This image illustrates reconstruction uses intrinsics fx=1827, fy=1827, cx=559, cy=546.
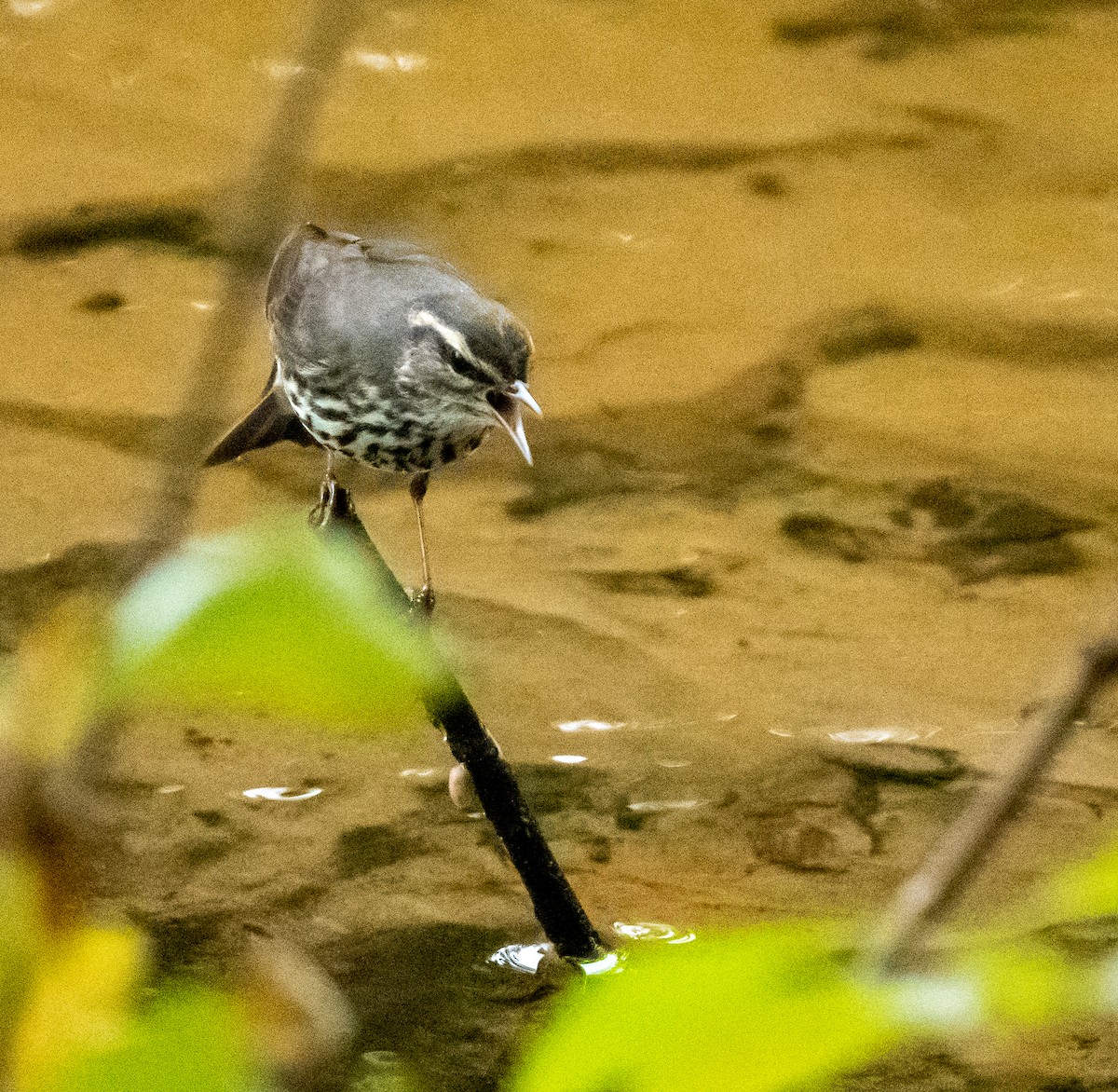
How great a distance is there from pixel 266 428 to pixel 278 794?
82 cm

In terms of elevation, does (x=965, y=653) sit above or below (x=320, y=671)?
below

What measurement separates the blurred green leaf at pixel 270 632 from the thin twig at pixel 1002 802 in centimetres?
24

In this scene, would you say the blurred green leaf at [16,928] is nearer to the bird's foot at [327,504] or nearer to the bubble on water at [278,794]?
the bird's foot at [327,504]

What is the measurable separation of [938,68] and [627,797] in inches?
145

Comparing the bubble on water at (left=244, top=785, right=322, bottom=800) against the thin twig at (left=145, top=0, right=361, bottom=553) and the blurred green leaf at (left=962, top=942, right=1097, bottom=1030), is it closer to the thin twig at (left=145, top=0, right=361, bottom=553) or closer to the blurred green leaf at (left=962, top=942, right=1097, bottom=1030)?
the thin twig at (left=145, top=0, right=361, bottom=553)

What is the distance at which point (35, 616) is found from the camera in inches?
166

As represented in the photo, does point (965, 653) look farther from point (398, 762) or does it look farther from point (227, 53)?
point (227, 53)

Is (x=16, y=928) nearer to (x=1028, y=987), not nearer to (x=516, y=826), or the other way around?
(x=1028, y=987)

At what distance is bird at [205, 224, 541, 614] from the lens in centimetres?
314

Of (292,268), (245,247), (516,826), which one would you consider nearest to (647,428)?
(292,268)

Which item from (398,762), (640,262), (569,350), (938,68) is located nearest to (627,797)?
(398,762)

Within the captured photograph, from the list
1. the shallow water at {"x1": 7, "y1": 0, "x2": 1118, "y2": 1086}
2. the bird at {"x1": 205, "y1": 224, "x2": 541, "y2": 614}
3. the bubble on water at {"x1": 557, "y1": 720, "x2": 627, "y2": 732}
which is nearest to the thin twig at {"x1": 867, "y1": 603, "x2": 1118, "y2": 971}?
the bird at {"x1": 205, "y1": 224, "x2": 541, "y2": 614}

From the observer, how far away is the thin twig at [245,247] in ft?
2.35

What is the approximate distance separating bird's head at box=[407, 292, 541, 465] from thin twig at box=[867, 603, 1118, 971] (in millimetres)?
2481
